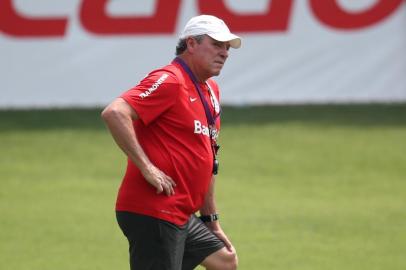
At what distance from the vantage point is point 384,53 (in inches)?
621

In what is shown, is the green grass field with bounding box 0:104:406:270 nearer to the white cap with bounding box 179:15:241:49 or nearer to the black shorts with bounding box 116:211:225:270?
the black shorts with bounding box 116:211:225:270

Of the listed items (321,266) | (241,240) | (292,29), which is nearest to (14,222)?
(241,240)

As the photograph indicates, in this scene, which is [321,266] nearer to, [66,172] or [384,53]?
[66,172]

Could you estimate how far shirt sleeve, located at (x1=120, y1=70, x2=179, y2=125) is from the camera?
20.4ft

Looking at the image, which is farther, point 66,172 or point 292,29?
point 292,29

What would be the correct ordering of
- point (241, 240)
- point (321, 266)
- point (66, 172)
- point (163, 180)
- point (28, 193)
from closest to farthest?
1. point (163, 180)
2. point (321, 266)
3. point (241, 240)
4. point (28, 193)
5. point (66, 172)

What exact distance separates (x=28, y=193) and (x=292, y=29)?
524 cm

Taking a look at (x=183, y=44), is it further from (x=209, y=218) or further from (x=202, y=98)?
(x=209, y=218)

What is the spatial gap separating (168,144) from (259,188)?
6552 millimetres

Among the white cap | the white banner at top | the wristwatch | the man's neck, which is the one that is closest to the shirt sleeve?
the man's neck

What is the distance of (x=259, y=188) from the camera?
42.0ft

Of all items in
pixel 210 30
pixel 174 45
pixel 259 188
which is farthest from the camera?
pixel 174 45

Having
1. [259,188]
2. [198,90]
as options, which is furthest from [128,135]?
[259,188]

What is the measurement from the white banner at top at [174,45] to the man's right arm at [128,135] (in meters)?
9.45
